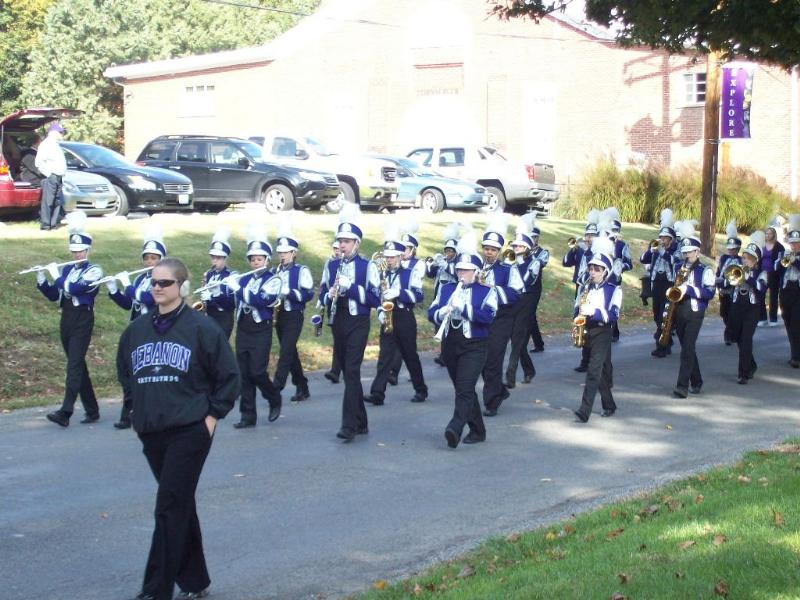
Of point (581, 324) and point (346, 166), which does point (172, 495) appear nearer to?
point (581, 324)

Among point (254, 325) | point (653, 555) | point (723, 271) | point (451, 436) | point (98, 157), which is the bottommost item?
point (451, 436)

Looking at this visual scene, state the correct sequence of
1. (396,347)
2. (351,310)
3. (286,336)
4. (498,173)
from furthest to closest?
1. (498,173)
2. (396,347)
3. (286,336)
4. (351,310)

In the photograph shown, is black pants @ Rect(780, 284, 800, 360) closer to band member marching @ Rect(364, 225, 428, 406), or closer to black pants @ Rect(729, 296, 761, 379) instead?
black pants @ Rect(729, 296, 761, 379)

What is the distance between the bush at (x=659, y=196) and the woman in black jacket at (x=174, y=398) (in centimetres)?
2774

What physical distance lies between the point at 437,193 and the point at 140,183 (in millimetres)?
9706

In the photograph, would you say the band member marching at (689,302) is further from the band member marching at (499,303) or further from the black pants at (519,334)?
the band member marching at (499,303)

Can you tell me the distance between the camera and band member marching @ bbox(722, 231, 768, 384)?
51.1ft

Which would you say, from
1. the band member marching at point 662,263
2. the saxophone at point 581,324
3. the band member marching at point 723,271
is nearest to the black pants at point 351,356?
the saxophone at point 581,324

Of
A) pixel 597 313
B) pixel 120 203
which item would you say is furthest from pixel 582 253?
pixel 120 203

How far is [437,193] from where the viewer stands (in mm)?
31406

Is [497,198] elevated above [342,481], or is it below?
above

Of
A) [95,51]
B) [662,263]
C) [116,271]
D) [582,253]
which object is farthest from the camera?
[95,51]

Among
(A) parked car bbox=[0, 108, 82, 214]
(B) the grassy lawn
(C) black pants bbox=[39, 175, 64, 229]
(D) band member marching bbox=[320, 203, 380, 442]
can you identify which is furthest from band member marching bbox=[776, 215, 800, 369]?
(A) parked car bbox=[0, 108, 82, 214]

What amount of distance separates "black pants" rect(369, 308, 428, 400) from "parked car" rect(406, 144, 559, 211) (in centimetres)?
1963
